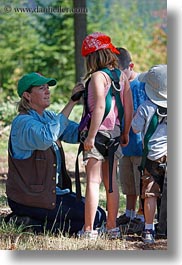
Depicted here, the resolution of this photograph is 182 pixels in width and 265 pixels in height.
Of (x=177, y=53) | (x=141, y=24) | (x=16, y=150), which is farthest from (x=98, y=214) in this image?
(x=141, y=24)

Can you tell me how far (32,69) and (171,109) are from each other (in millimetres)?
12001

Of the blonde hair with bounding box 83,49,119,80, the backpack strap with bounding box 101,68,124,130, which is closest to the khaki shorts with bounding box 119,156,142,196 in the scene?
the backpack strap with bounding box 101,68,124,130

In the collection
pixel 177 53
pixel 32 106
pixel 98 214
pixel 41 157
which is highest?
pixel 177 53

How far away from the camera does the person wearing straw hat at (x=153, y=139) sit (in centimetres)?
426

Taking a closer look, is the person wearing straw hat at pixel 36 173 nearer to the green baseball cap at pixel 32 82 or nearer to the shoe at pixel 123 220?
the green baseball cap at pixel 32 82

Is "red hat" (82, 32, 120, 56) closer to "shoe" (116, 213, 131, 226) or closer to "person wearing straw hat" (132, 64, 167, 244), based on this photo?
"person wearing straw hat" (132, 64, 167, 244)

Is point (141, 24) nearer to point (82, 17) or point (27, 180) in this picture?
point (82, 17)

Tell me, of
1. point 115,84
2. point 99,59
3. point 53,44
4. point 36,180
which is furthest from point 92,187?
point 53,44

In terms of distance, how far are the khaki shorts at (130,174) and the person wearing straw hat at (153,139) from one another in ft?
1.87

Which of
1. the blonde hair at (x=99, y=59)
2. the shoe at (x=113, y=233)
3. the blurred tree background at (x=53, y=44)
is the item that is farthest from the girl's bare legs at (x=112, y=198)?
the blurred tree background at (x=53, y=44)

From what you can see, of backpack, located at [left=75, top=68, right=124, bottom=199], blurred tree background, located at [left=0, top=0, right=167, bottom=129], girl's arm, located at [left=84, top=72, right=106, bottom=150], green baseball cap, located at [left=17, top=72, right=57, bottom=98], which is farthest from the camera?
blurred tree background, located at [left=0, top=0, right=167, bottom=129]

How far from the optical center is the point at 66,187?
4.68 metres

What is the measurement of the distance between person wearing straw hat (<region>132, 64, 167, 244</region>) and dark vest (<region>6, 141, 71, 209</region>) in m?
0.58

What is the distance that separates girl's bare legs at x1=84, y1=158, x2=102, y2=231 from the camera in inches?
166
